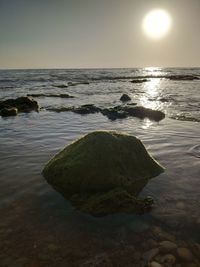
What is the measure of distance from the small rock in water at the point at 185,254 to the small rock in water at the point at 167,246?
82mm

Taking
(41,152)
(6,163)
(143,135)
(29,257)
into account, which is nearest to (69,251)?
(29,257)

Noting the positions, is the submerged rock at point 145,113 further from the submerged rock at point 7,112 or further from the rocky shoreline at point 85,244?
the rocky shoreline at point 85,244

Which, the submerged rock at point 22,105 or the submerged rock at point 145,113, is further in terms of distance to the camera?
the submerged rock at point 22,105

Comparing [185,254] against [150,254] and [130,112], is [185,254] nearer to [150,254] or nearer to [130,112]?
[150,254]

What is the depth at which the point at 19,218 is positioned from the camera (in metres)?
4.57

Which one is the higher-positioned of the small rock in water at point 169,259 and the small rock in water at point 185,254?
the small rock in water at point 185,254

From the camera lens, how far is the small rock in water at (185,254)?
3677 mm

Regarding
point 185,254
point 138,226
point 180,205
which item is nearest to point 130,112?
point 180,205

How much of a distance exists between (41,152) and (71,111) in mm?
A: 9463

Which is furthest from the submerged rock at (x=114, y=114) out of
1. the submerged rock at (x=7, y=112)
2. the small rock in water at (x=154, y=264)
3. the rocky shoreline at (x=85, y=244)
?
the small rock in water at (x=154, y=264)

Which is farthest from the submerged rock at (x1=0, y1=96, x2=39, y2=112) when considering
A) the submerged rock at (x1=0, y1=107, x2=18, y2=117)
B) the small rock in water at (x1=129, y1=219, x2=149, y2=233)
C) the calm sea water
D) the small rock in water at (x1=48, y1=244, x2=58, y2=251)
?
the small rock in water at (x1=48, y1=244, x2=58, y2=251)

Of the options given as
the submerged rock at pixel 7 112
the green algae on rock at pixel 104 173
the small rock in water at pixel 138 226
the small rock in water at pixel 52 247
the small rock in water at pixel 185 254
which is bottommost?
the submerged rock at pixel 7 112

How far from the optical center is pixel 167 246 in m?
3.90

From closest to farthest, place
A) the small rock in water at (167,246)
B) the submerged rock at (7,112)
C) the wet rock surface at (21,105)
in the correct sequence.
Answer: the small rock in water at (167,246) < the submerged rock at (7,112) < the wet rock surface at (21,105)
